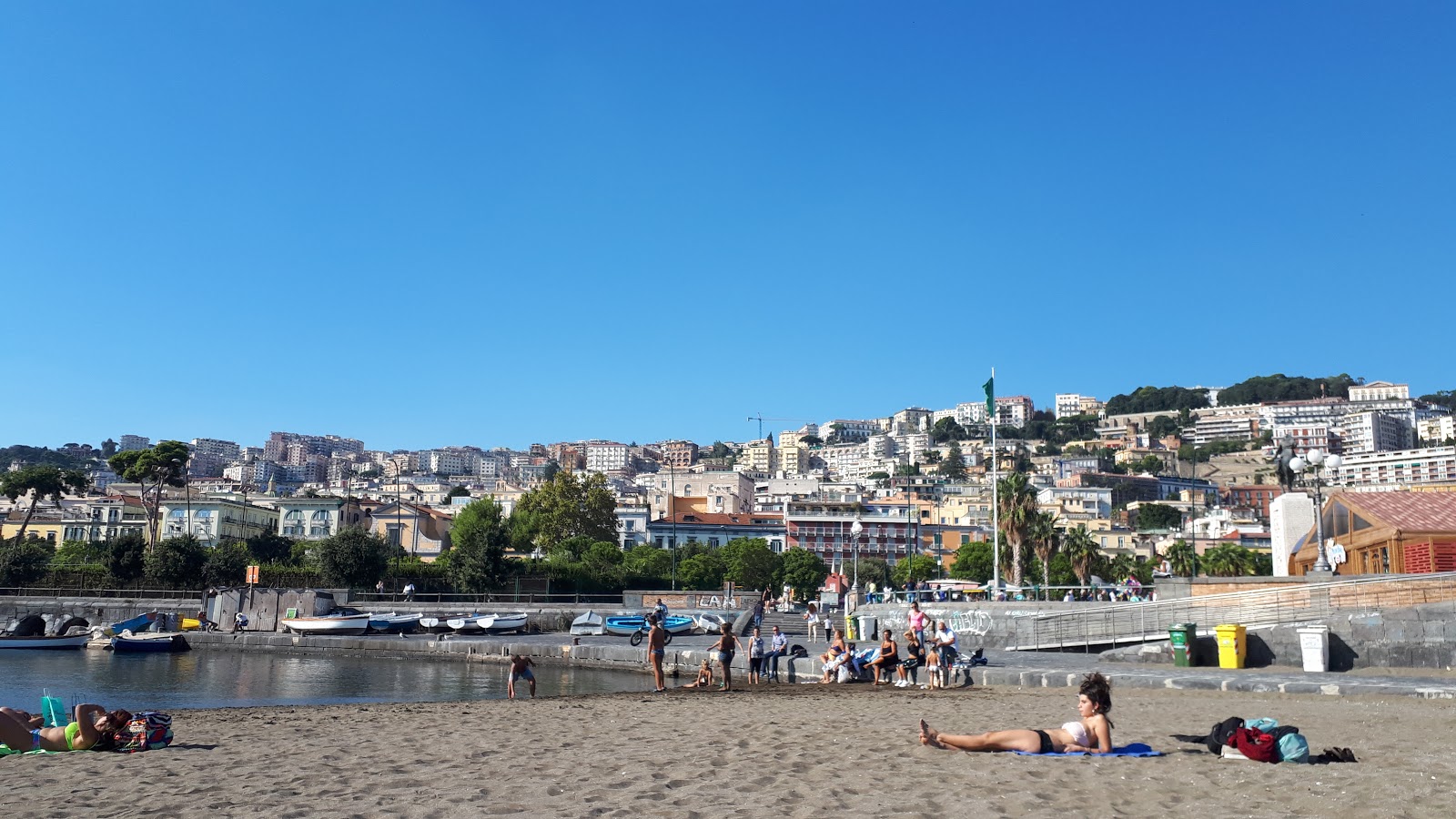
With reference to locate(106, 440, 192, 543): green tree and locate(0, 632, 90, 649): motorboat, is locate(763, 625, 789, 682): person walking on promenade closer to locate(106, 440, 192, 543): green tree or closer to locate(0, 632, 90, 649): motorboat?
locate(0, 632, 90, 649): motorboat

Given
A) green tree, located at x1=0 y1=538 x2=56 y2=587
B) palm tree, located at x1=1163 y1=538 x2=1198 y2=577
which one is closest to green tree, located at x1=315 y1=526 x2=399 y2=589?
green tree, located at x1=0 y1=538 x2=56 y2=587

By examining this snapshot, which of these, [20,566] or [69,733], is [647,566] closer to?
[20,566]

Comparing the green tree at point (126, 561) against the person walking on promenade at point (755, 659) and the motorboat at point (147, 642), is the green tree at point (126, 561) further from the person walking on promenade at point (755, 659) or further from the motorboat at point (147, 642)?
the person walking on promenade at point (755, 659)

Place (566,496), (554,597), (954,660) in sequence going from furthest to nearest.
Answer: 1. (566,496)
2. (554,597)
3. (954,660)

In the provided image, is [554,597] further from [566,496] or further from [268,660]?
[566,496]

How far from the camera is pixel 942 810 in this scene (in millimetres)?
7000

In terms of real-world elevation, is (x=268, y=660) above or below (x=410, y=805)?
below

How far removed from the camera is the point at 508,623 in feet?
143

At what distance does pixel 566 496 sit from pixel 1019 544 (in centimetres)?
4976

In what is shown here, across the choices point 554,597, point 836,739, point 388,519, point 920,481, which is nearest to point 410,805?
point 836,739

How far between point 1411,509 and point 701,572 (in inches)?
2054

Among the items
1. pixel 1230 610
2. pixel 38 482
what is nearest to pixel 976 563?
pixel 1230 610

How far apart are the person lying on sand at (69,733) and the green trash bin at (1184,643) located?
18583mm

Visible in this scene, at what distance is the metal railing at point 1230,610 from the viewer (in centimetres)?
1991
